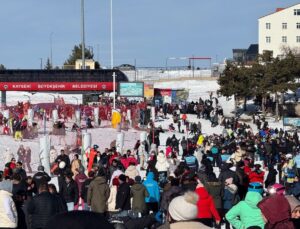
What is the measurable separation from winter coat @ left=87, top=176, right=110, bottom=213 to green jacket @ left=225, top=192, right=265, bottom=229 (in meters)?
5.08

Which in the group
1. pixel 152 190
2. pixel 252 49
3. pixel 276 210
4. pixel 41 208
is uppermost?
pixel 252 49

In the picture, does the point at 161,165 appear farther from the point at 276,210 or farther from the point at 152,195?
the point at 276,210

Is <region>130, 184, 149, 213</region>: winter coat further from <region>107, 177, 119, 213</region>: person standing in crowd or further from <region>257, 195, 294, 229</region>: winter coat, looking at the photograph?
<region>257, 195, 294, 229</region>: winter coat

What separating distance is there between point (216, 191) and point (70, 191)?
2.95 meters

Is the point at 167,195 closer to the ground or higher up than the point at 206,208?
closer to the ground

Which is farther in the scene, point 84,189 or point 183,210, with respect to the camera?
point 84,189

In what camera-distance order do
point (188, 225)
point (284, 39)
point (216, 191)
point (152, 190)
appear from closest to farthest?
point (188, 225), point (216, 191), point (152, 190), point (284, 39)

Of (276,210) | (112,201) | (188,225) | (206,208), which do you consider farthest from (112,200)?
(188,225)

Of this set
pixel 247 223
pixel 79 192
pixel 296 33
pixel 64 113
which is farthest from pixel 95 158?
pixel 296 33

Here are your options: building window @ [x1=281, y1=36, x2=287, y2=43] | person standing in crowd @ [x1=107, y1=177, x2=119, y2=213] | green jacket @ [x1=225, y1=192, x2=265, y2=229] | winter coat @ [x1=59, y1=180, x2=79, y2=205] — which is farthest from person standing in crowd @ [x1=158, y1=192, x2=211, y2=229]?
building window @ [x1=281, y1=36, x2=287, y2=43]

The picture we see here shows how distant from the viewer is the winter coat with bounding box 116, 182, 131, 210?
14.1m

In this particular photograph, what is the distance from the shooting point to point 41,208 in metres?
10.6

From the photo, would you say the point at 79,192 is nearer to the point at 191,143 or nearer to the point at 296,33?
the point at 191,143

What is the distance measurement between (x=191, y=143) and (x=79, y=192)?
18727 mm
